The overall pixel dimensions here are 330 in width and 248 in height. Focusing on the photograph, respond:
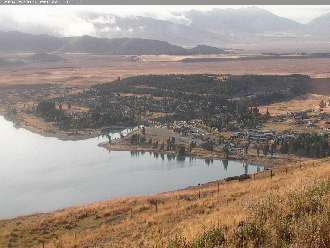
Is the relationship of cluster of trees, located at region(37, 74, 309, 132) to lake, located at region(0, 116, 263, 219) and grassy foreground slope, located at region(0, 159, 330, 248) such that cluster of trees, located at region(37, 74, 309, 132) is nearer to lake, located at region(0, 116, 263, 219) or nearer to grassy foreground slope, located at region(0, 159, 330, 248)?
lake, located at region(0, 116, 263, 219)

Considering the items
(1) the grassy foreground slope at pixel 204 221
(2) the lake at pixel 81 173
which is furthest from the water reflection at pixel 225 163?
(1) the grassy foreground slope at pixel 204 221

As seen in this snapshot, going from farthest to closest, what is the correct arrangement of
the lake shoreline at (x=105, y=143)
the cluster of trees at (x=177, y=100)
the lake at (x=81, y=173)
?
1. the cluster of trees at (x=177, y=100)
2. the lake shoreline at (x=105, y=143)
3. the lake at (x=81, y=173)

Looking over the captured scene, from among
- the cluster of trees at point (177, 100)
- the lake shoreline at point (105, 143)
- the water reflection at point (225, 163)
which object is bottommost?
the water reflection at point (225, 163)

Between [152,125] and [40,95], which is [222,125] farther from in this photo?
[40,95]

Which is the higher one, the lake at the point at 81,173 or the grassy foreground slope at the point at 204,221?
the grassy foreground slope at the point at 204,221

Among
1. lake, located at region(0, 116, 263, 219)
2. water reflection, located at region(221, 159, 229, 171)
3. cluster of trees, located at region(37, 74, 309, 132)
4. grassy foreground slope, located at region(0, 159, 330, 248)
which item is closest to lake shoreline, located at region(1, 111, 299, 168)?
water reflection, located at region(221, 159, 229, 171)

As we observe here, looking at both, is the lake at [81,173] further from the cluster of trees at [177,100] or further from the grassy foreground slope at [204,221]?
the grassy foreground slope at [204,221]

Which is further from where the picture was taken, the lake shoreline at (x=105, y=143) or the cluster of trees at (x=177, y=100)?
the cluster of trees at (x=177, y=100)
